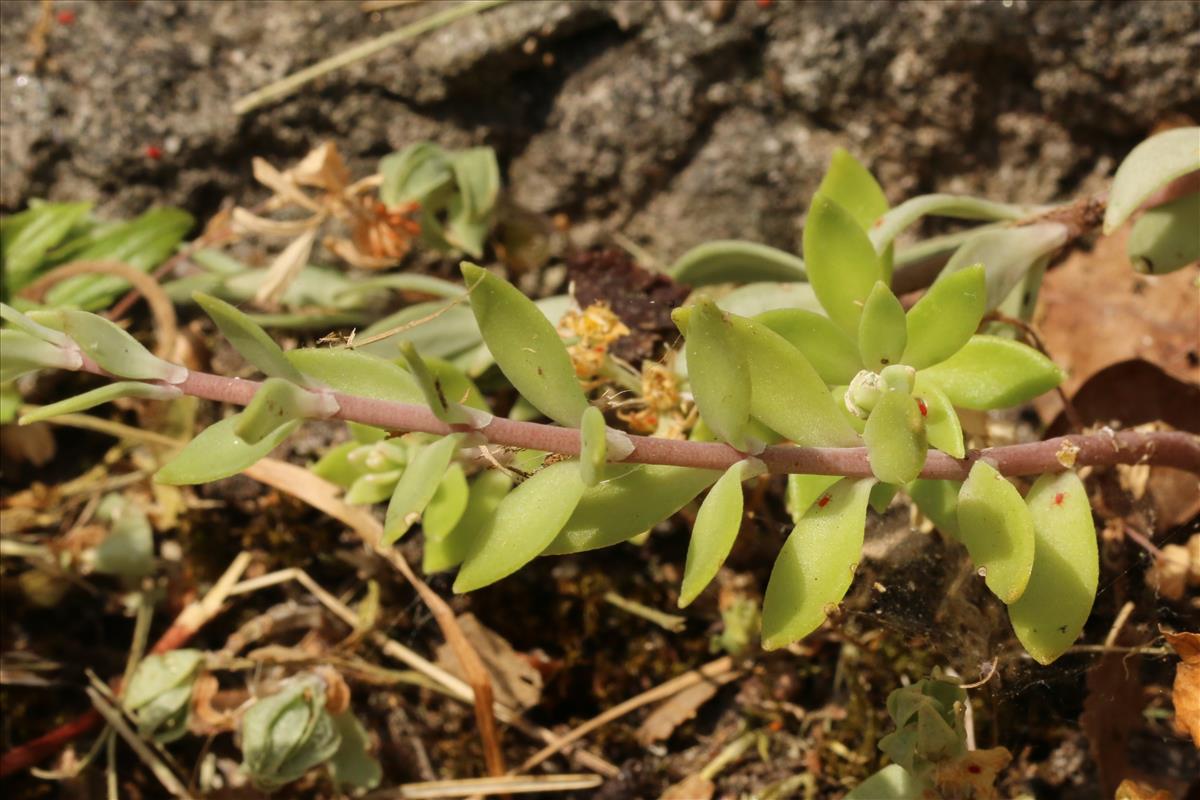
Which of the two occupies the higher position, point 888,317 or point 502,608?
point 888,317

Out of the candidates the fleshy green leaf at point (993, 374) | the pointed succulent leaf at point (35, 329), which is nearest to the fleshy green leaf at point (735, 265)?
the fleshy green leaf at point (993, 374)

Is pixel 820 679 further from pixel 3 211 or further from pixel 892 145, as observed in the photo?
pixel 3 211

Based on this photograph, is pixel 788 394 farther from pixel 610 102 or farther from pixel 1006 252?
pixel 610 102

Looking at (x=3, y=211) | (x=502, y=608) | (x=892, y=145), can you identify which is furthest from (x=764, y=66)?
(x=3, y=211)

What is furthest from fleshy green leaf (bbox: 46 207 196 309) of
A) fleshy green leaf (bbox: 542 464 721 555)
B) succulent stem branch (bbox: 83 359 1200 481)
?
fleshy green leaf (bbox: 542 464 721 555)

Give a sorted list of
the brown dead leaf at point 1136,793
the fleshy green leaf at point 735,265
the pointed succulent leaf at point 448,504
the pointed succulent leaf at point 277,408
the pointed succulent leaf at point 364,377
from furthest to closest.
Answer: the fleshy green leaf at point 735,265 → the pointed succulent leaf at point 448,504 → the brown dead leaf at point 1136,793 → the pointed succulent leaf at point 364,377 → the pointed succulent leaf at point 277,408

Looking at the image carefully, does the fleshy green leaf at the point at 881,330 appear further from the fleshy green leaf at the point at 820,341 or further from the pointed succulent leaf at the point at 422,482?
the pointed succulent leaf at the point at 422,482

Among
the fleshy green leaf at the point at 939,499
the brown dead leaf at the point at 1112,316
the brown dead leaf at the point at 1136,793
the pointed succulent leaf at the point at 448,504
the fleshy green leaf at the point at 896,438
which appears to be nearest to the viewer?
the fleshy green leaf at the point at 896,438
